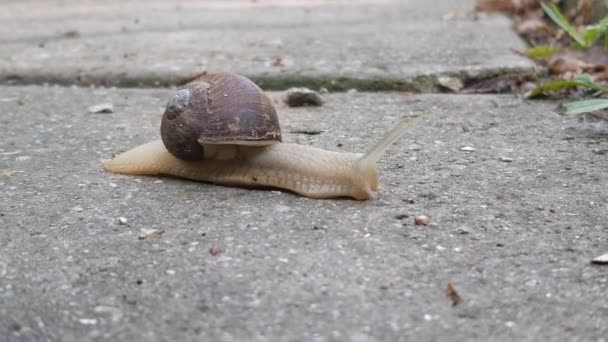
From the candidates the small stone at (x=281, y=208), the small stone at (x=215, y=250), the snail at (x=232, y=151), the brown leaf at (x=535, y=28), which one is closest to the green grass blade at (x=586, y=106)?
the snail at (x=232, y=151)

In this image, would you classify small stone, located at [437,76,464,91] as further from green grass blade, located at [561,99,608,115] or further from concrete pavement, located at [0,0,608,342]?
green grass blade, located at [561,99,608,115]

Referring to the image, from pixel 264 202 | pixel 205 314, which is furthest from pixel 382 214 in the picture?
pixel 205 314

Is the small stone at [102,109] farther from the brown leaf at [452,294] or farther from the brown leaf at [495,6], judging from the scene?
the brown leaf at [495,6]

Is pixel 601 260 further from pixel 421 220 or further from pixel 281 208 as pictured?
pixel 281 208

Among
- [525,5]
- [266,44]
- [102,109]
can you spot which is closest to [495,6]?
[525,5]

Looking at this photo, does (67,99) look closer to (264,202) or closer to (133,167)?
(133,167)

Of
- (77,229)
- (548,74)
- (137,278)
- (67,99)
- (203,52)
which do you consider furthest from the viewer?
(203,52)

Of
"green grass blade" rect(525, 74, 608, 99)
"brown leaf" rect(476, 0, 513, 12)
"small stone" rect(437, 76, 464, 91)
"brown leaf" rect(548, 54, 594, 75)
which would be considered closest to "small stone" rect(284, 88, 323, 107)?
"small stone" rect(437, 76, 464, 91)
